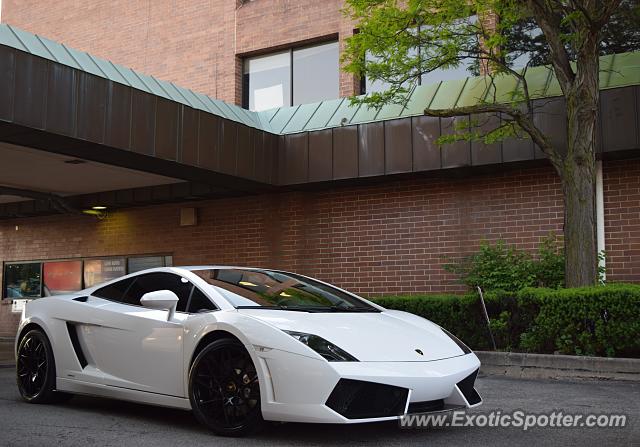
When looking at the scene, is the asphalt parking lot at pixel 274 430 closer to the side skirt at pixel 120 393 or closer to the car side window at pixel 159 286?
the side skirt at pixel 120 393

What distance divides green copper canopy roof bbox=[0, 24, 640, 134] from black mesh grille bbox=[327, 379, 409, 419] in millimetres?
6599

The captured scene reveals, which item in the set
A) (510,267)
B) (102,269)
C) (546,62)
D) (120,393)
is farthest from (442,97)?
(102,269)

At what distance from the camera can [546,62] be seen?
11953 mm

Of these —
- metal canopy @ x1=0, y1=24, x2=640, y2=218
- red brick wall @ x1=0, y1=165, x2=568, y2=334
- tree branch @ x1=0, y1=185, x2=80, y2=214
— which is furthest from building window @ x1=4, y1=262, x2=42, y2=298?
metal canopy @ x1=0, y1=24, x2=640, y2=218

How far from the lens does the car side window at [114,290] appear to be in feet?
20.0

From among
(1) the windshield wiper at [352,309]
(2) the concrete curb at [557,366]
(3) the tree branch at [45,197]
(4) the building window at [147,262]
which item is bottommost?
(2) the concrete curb at [557,366]

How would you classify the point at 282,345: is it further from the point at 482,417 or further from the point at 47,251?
the point at 47,251

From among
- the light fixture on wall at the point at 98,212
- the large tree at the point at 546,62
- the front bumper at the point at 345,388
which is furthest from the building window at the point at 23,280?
the front bumper at the point at 345,388

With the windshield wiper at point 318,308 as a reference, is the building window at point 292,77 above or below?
above

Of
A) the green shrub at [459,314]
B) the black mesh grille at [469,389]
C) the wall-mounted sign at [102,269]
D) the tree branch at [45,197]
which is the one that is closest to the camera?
the black mesh grille at [469,389]

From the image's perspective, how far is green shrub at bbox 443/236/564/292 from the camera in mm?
10781

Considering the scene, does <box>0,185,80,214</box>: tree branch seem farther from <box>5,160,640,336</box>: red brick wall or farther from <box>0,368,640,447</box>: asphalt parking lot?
<box>0,368,640,447</box>: asphalt parking lot

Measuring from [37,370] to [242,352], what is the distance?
2662mm

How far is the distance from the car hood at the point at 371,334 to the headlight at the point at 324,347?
4 centimetres
